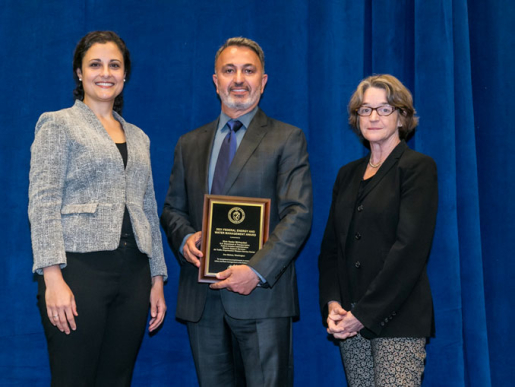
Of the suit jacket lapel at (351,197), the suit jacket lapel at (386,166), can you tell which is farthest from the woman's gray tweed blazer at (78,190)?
the suit jacket lapel at (386,166)

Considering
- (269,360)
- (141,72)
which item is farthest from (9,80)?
(269,360)

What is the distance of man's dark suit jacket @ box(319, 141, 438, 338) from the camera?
80.2 inches

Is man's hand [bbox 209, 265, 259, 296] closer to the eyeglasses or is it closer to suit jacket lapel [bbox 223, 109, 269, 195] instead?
suit jacket lapel [bbox 223, 109, 269, 195]

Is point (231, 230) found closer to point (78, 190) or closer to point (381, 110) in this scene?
point (78, 190)

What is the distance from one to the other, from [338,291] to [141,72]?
174 centimetres

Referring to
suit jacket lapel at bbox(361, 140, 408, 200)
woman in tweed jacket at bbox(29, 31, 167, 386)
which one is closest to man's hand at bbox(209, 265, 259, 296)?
woman in tweed jacket at bbox(29, 31, 167, 386)

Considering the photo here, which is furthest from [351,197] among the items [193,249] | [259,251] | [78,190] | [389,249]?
[78,190]

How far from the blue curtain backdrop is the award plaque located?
94 centimetres

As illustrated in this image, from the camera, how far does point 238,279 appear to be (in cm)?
216

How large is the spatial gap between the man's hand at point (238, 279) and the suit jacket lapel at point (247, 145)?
13.5 inches

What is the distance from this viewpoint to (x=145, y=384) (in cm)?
312

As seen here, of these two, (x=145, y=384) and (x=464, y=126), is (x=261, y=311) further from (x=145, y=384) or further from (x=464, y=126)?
(x=464, y=126)

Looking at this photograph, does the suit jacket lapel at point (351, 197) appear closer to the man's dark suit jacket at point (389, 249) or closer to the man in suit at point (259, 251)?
the man's dark suit jacket at point (389, 249)

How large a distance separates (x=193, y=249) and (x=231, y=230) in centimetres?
18
